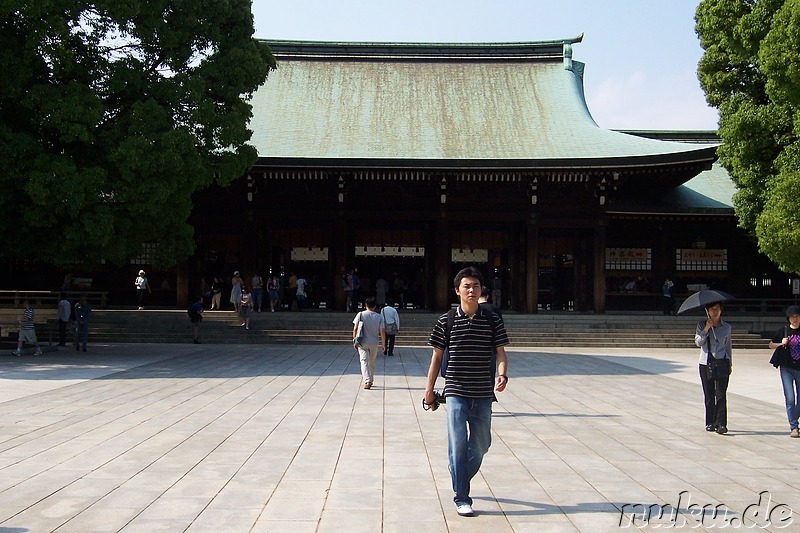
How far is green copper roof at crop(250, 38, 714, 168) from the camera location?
23578 mm

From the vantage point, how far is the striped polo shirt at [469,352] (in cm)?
523

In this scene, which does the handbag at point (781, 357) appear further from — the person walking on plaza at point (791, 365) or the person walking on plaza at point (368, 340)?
the person walking on plaza at point (368, 340)

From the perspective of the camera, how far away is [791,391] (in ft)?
28.5

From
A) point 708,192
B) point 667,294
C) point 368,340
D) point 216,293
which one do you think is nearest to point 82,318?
point 216,293

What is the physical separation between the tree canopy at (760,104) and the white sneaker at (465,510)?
13587 millimetres

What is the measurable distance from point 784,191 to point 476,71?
16.0m

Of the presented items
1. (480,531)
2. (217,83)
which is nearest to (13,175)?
(217,83)

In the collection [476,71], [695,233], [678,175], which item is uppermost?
[476,71]

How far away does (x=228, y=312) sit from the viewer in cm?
2358

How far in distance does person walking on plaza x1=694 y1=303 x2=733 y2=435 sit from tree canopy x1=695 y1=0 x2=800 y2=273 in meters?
8.92

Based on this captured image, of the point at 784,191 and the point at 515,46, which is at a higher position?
the point at 515,46

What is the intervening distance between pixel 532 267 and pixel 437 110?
7.41m

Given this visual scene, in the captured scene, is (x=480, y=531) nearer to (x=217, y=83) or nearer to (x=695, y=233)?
(x=217, y=83)

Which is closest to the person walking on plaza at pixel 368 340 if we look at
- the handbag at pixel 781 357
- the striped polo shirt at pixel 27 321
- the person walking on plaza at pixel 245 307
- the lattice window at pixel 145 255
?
the handbag at pixel 781 357
